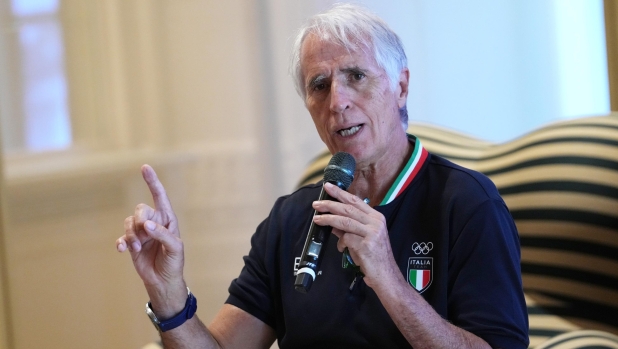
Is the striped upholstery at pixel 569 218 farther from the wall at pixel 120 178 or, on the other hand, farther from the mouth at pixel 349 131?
the wall at pixel 120 178

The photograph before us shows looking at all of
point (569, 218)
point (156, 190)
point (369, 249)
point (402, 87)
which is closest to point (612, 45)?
point (569, 218)

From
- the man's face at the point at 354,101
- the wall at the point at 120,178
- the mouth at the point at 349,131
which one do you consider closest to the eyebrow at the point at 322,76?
the man's face at the point at 354,101

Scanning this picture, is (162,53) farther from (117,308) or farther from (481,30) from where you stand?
(481,30)

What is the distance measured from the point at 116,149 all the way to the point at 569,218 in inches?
88.8

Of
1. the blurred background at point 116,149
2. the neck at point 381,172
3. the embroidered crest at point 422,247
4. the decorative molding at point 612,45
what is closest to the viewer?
the embroidered crest at point 422,247

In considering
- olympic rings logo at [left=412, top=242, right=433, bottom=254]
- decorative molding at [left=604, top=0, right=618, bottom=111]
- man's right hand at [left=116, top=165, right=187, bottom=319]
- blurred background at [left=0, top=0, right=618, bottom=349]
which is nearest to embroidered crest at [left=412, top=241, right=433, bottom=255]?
olympic rings logo at [left=412, top=242, right=433, bottom=254]

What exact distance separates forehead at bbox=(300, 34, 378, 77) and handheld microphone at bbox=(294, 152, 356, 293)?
247mm

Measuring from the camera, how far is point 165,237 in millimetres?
1362

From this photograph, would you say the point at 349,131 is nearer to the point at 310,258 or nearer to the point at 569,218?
the point at 310,258

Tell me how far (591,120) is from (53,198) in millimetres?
2423

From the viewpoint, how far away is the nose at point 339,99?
145cm

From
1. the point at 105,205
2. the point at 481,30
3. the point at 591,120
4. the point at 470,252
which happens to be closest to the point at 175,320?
the point at 470,252

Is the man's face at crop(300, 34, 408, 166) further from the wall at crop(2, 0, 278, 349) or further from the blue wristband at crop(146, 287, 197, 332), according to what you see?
the wall at crop(2, 0, 278, 349)

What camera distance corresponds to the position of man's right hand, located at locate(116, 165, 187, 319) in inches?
53.6
